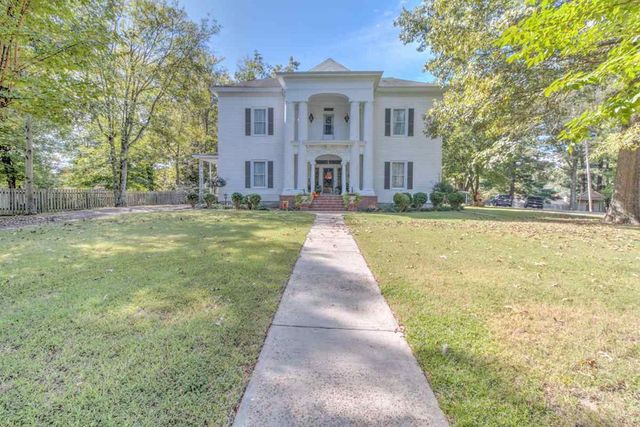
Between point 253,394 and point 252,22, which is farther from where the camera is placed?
point 252,22

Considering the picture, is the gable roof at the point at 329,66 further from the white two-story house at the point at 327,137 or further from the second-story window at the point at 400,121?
the second-story window at the point at 400,121

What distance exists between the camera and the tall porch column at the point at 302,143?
18281 millimetres

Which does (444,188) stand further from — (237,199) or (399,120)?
(237,199)

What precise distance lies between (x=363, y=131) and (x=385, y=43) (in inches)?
217

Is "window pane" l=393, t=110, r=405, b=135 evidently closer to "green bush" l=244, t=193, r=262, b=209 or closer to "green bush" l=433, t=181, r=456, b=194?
"green bush" l=433, t=181, r=456, b=194

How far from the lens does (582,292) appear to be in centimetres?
407

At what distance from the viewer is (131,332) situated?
2.79 m

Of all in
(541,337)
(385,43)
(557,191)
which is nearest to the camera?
(541,337)

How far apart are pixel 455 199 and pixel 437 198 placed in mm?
1081

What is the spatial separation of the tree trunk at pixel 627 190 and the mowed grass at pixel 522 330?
8798mm

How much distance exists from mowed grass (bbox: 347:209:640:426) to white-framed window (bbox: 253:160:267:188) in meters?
14.5

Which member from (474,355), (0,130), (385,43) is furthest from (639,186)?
(0,130)

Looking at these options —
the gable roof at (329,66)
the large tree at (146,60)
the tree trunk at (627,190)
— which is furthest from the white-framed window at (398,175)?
the large tree at (146,60)

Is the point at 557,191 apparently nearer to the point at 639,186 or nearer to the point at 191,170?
the point at 639,186
